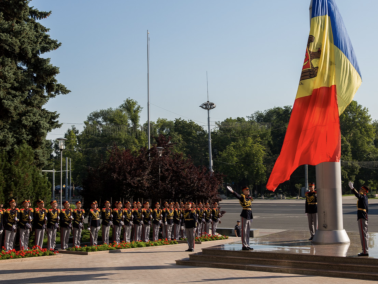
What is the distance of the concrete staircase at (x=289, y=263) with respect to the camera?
969 cm

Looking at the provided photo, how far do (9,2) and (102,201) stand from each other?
9.45 metres

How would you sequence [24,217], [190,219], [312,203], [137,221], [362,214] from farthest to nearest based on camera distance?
[137,221]
[190,219]
[312,203]
[24,217]
[362,214]

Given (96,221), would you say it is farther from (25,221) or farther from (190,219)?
(190,219)

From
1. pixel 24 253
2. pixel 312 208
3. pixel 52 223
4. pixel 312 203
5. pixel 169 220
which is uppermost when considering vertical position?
pixel 312 203

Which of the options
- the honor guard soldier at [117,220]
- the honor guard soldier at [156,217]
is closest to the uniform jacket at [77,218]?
the honor guard soldier at [117,220]

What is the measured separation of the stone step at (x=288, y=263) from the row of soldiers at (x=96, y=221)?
9.60 feet

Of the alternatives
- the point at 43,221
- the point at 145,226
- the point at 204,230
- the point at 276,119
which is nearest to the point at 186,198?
the point at 204,230

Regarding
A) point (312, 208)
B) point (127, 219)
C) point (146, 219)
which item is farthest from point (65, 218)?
point (312, 208)

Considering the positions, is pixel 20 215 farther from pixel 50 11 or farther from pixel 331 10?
pixel 331 10

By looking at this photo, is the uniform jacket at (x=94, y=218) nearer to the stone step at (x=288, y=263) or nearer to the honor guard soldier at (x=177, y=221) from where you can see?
the honor guard soldier at (x=177, y=221)

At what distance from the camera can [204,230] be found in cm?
2002

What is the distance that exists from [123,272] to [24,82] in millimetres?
9685

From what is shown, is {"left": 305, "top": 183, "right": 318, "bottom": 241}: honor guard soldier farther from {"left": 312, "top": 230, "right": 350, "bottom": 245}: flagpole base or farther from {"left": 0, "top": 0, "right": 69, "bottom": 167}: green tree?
{"left": 0, "top": 0, "right": 69, "bottom": 167}: green tree

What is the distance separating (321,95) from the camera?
12.4 metres
